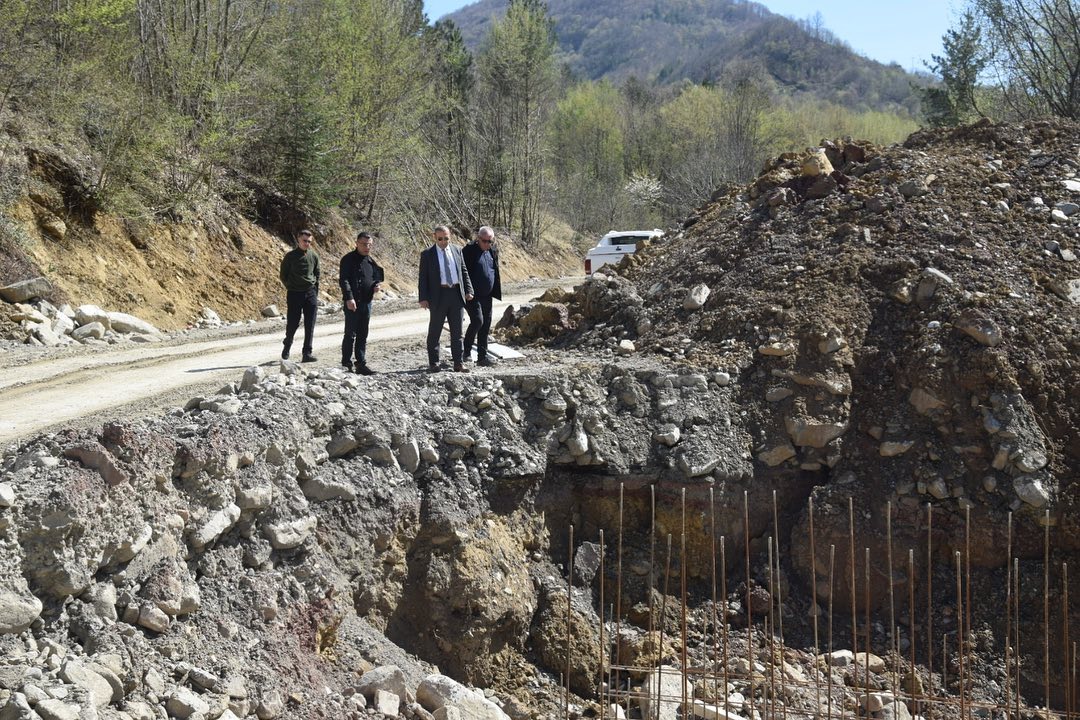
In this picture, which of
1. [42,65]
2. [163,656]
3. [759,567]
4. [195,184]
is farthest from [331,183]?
[163,656]

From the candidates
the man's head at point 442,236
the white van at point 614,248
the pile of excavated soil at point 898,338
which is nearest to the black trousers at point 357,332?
the man's head at point 442,236

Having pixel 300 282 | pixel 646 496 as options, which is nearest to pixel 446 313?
pixel 300 282

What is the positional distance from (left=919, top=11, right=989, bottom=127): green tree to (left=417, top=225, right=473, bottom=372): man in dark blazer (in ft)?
73.6

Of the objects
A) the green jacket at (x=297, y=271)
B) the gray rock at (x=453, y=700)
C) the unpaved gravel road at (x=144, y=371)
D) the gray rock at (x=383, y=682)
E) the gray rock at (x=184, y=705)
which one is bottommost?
the gray rock at (x=453, y=700)

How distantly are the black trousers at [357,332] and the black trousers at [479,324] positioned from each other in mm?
1046

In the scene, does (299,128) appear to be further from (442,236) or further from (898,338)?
(898,338)

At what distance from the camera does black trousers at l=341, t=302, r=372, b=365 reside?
9.40 m

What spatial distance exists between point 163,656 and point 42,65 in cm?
1327

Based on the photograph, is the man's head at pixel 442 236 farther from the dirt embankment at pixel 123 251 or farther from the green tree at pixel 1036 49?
the green tree at pixel 1036 49

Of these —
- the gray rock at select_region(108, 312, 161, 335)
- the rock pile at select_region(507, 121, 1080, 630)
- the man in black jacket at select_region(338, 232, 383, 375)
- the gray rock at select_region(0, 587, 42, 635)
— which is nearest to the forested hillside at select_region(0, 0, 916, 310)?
the gray rock at select_region(108, 312, 161, 335)

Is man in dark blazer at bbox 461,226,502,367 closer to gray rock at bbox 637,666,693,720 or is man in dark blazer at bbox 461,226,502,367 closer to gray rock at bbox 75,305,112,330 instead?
gray rock at bbox 637,666,693,720

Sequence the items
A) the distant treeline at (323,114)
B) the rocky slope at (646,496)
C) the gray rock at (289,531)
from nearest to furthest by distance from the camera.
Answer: the rocky slope at (646,496) → the gray rock at (289,531) → the distant treeline at (323,114)

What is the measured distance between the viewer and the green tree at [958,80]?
2752 cm

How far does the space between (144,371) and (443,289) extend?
11.7ft
